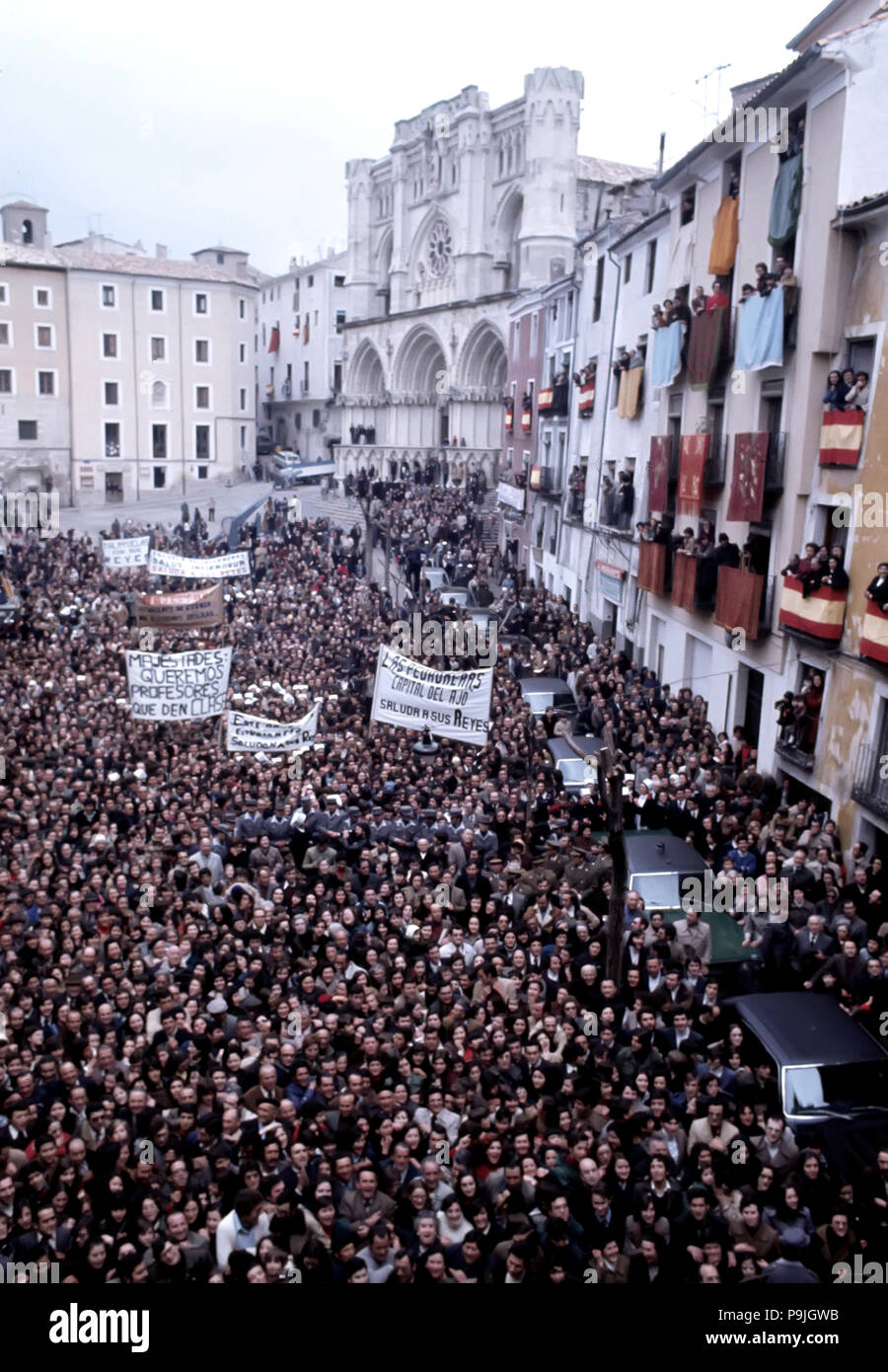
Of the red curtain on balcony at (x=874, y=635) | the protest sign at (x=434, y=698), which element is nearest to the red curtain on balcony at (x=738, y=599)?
the red curtain on balcony at (x=874, y=635)

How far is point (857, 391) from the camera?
Result: 1560cm

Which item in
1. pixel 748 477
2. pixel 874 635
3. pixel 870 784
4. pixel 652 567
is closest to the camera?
pixel 874 635

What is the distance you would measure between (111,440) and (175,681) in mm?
45483

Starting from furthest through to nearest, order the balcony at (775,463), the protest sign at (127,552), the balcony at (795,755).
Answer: the protest sign at (127,552)
the balcony at (775,463)
the balcony at (795,755)

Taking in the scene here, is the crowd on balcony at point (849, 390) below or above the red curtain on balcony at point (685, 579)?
above

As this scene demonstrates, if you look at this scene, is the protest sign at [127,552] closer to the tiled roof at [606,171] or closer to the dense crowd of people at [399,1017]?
the dense crowd of people at [399,1017]

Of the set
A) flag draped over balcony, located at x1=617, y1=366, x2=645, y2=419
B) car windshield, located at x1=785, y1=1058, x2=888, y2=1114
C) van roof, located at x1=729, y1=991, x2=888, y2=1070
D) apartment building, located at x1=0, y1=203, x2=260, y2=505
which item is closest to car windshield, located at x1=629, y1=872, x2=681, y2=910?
van roof, located at x1=729, y1=991, x2=888, y2=1070

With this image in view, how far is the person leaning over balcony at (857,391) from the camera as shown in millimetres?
15492

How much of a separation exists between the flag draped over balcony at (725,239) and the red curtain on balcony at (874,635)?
8.55 meters

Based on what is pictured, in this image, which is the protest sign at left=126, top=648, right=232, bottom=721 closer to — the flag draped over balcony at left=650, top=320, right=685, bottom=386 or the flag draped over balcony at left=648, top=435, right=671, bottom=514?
the flag draped over balcony at left=648, top=435, right=671, bottom=514

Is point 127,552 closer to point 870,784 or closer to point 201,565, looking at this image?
point 201,565

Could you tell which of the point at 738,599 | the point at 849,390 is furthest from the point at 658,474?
the point at 849,390

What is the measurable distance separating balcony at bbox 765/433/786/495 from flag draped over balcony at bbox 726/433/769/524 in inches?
3.9
